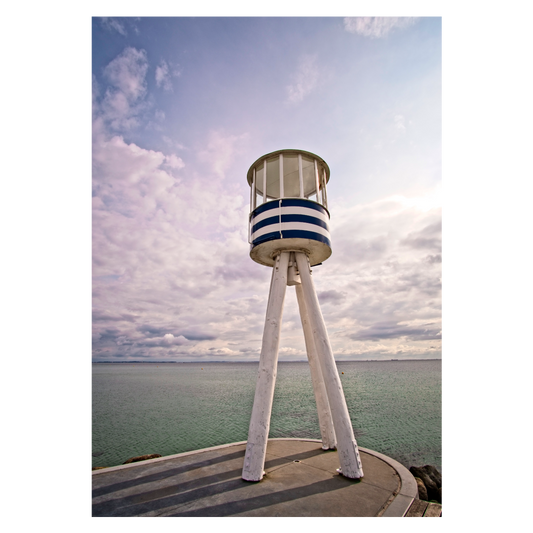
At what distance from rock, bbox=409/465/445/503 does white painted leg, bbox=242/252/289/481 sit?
6.61 meters

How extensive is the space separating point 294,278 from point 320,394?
13.4ft

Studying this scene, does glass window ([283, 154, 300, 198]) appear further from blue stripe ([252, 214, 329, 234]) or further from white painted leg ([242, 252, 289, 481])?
white painted leg ([242, 252, 289, 481])

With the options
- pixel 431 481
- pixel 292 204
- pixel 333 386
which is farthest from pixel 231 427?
pixel 292 204

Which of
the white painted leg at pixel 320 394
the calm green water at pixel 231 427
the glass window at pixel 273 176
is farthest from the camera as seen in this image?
the calm green water at pixel 231 427

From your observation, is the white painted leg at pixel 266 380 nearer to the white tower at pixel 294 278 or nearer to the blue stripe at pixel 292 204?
the white tower at pixel 294 278

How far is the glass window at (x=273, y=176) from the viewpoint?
988 cm

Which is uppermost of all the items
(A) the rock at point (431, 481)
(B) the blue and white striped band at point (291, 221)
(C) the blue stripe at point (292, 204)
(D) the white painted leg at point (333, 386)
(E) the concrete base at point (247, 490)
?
(C) the blue stripe at point (292, 204)

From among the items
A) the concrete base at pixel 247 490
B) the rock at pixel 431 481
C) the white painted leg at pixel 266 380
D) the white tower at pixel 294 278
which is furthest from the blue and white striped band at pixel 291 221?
the rock at pixel 431 481

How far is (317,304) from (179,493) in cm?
585

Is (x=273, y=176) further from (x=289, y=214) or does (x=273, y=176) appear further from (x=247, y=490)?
(x=247, y=490)

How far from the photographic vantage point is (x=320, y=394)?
9.58m

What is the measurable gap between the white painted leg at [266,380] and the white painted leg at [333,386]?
0.75 m
